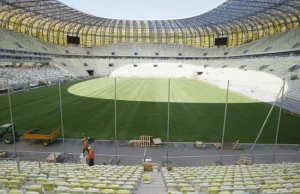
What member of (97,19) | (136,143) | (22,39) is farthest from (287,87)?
(22,39)

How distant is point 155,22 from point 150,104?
201 feet

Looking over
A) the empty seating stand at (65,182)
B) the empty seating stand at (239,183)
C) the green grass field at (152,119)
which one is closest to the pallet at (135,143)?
the green grass field at (152,119)

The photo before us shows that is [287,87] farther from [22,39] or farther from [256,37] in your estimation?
[22,39]

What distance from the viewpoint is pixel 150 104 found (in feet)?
94.7

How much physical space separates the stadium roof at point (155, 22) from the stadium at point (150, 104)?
1.33 ft

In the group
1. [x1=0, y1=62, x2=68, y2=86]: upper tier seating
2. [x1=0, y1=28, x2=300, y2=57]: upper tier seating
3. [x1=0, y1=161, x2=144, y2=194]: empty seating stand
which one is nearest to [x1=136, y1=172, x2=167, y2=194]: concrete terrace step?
[x1=0, y1=161, x2=144, y2=194]: empty seating stand

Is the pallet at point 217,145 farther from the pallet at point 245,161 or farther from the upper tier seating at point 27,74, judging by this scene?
the upper tier seating at point 27,74

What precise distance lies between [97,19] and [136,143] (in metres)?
68.2

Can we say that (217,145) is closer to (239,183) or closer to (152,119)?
(152,119)

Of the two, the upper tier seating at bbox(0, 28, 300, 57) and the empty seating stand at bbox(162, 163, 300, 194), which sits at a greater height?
the upper tier seating at bbox(0, 28, 300, 57)

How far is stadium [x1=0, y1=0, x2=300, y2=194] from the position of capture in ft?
30.4

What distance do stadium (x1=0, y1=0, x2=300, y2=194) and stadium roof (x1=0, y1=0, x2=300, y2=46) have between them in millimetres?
407

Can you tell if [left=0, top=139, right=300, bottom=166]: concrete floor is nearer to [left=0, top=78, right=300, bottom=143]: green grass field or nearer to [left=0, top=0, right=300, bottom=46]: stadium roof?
[left=0, top=78, right=300, bottom=143]: green grass field

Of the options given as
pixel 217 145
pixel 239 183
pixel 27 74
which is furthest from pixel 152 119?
pixel 27 74
